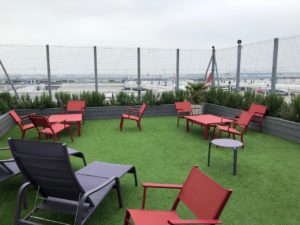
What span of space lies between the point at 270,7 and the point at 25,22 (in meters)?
8.65

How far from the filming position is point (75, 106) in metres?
8.22

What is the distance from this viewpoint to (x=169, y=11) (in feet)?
31.3

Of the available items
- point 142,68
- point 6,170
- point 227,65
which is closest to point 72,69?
point 142,68

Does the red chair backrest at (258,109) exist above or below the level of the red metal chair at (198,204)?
above

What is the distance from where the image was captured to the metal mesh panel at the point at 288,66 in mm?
6805

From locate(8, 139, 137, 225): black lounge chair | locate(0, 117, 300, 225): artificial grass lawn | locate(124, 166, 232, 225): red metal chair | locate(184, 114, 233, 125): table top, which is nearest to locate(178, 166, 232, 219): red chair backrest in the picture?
locate(124, 166, 232, 225): red metal chair

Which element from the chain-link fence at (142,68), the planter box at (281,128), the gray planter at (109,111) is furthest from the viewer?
the gray planter at (109,111)

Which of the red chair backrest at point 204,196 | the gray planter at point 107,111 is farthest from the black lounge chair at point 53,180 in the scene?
the gray planter at point 107,111

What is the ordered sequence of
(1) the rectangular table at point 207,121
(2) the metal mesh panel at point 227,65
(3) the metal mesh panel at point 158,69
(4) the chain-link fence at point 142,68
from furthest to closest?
(3) the metal mesh panel at point 158,69
(2) the metal mesh panel at point 227,65
(4) the chain-link fence at point 142,68
(1) the rectangular table at point 207,121

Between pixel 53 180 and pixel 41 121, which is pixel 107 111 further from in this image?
pixel 53 180

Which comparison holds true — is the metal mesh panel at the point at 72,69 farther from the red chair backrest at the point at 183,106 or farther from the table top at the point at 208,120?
the table top at the point at 208,120

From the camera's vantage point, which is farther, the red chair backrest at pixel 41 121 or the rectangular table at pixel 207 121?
the rectangular table at pixel 207 121

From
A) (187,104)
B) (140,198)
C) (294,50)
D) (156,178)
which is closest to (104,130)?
(187,104)

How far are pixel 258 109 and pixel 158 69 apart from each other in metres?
4.78
